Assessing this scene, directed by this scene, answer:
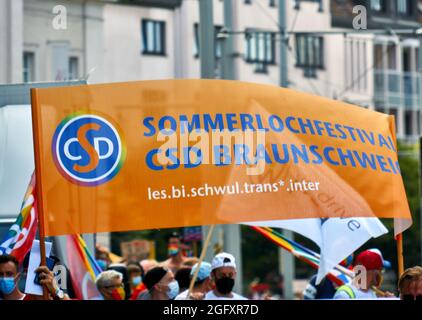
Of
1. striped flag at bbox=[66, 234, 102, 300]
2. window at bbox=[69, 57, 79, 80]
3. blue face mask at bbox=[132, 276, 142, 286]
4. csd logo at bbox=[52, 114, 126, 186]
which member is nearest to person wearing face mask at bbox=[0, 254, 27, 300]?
csd logo at bbox=[52, 114, 126, 186]

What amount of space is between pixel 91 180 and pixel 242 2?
19801 mm

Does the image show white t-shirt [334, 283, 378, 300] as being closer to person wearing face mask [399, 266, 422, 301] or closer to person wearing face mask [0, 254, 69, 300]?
person wearing face mask [399, 266, 422, 301]

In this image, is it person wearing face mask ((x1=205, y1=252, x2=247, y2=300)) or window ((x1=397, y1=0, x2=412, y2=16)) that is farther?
window ((x1=397, y1=0, x2=412, y2=16))

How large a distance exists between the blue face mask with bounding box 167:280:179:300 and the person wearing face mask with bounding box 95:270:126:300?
39 centimetres

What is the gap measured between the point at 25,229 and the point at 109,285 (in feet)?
6.38

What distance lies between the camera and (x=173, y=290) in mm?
11961

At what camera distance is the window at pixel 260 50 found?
34.3 metres

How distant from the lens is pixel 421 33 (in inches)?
985

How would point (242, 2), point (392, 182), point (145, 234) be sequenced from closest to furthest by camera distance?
1. point (392, 182)
2. point (242, 2)
3. point (145, 234)

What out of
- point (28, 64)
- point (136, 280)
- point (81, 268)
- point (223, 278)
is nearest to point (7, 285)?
point (223, 278)

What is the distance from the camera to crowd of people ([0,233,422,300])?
376 inches

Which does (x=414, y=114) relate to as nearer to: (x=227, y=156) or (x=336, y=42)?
(x=336, y=42)

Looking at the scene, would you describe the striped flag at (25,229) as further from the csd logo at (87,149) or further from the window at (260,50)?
A: the window at (260,50)
